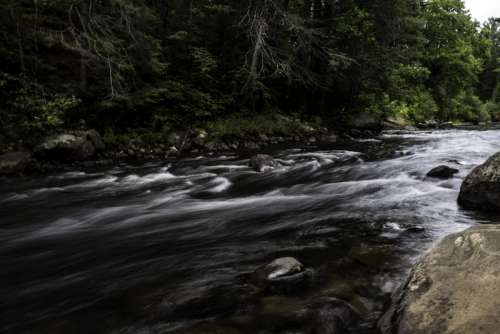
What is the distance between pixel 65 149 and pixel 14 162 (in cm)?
122

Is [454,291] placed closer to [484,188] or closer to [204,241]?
[204,241]

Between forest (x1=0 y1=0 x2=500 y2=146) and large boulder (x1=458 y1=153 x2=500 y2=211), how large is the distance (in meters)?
8.30

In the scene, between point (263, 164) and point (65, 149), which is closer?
point (263, 164)

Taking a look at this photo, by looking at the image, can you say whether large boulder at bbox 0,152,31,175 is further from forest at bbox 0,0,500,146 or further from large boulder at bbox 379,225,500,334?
large boulder at bbox 379,225,500,334

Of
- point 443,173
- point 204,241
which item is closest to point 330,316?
point 204,241

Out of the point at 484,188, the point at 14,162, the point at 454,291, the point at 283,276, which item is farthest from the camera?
the point at 14,162

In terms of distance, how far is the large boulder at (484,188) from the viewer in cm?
462

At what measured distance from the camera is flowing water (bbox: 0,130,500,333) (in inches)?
112

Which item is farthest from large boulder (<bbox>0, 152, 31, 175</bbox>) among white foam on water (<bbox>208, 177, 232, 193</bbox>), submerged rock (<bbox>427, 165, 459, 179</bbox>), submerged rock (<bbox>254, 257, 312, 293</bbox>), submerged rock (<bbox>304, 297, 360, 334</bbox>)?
submerged rock (<bbox>427, 165, 459, 179</bbox>)

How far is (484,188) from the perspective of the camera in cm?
471

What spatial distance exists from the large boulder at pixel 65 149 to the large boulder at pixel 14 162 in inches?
15.6

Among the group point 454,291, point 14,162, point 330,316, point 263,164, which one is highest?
point 14,162

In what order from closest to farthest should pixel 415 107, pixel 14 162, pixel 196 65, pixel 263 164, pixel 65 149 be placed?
pixel 14 162
pixel 263 164
pixel 65 149
pixel 196 65
pixel 415 107

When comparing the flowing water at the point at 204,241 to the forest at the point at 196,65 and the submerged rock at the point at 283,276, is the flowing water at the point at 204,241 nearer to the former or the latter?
the submerged rock at the point at 283,276
